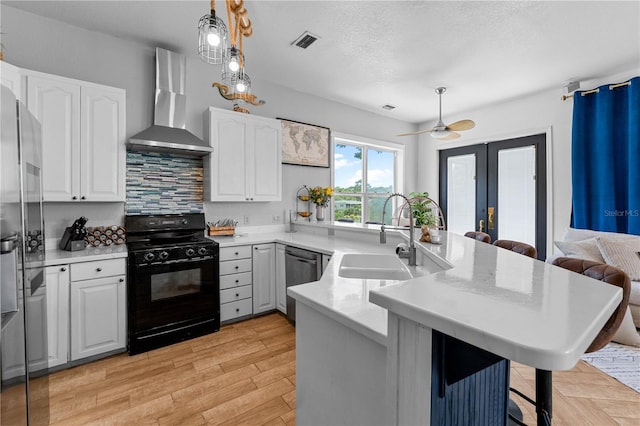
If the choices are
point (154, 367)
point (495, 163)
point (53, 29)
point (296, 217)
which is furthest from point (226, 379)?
point (495, 163)

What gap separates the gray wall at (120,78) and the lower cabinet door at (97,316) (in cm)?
77

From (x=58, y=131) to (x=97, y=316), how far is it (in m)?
1.58

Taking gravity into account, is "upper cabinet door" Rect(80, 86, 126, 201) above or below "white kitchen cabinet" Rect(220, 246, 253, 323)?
above

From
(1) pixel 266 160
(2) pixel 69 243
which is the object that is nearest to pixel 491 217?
(1) pixel 266 160

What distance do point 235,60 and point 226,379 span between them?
219 cm

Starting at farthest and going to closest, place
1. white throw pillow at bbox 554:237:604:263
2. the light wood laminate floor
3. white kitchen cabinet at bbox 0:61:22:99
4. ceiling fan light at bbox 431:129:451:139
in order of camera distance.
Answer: ceiling fan light at bbox 431:129:451:139, white throw pillow at bbox 554:237:604:263, white kitchen cabinet at bbox 0:61:22:99, the light wood laminate floor

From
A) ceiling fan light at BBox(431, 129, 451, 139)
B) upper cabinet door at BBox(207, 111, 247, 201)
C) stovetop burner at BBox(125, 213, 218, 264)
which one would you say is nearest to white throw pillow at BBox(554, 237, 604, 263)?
ceiling fan light at BBox(431, 129, 451, 139)

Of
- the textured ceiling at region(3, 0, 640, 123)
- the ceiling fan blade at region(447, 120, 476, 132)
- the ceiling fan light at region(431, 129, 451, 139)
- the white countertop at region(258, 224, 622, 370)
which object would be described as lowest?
the white countertop at region(258, 224, 622, 370)

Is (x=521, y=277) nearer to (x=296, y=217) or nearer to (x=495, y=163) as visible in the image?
(x=296, y=217)

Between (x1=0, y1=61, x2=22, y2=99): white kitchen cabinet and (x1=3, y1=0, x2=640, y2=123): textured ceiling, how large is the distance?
84 centimetres

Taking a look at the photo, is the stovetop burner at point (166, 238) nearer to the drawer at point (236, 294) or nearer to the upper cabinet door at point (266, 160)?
the drawer at point (236, 294)

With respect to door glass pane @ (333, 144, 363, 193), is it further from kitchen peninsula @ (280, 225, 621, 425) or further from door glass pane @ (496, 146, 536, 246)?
kitchen peninsula @ (280, 225, 621, 425)

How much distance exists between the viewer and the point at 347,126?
16.1 ft

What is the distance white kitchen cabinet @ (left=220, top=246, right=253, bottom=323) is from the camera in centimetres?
303
